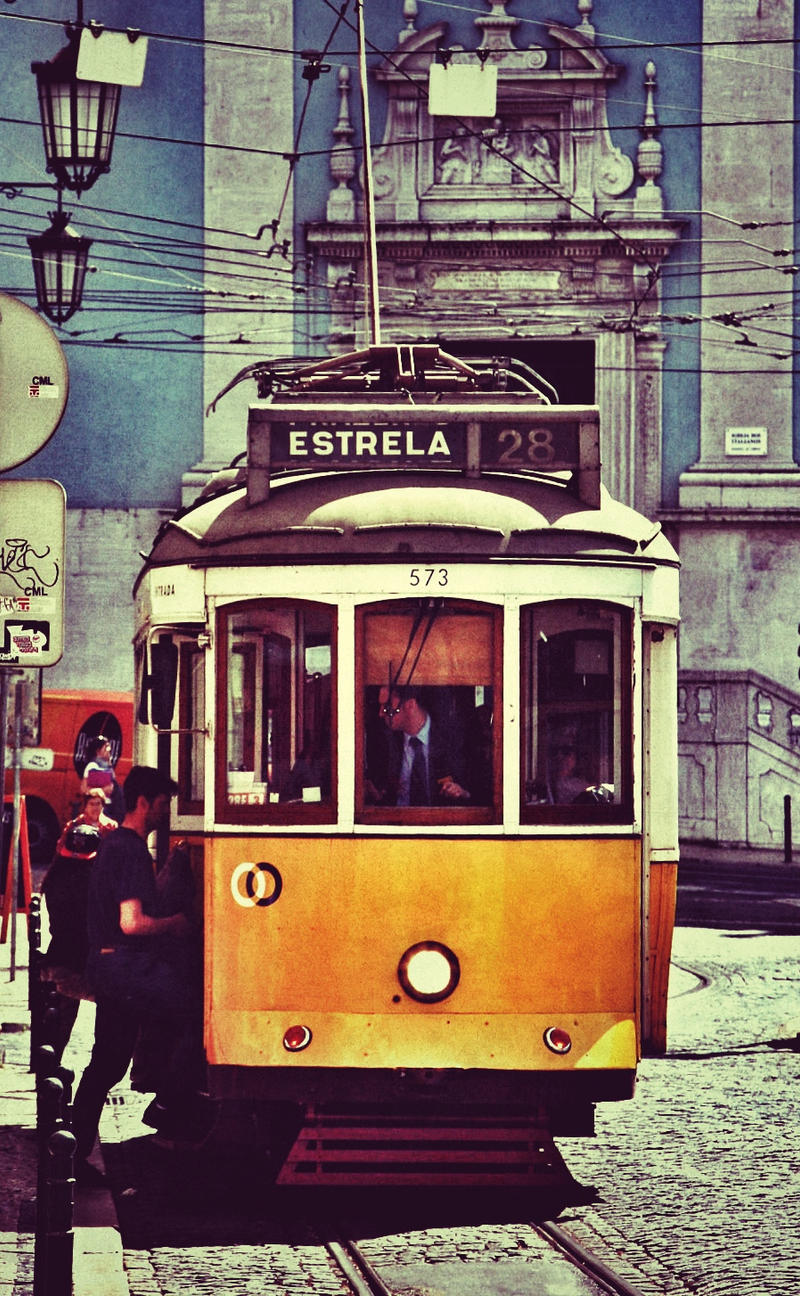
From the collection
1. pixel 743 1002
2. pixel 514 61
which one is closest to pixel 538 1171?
pixel 743 1002

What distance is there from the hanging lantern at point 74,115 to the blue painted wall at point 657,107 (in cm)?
1429

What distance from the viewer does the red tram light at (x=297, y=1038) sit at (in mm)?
8648

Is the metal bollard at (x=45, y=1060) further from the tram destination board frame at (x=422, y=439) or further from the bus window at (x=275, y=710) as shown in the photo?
the tram destination board frame at (x=422, y=439)

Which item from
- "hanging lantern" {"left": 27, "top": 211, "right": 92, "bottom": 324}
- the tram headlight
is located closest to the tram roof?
the tram headlight

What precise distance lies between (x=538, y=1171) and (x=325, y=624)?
Result: 2251 millimetres

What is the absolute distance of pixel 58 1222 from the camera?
572cm

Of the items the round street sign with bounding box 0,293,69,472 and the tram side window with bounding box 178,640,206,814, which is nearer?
the round street sign with bounding box 0,293,69,472

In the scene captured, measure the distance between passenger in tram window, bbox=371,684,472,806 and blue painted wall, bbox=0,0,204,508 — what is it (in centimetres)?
2013

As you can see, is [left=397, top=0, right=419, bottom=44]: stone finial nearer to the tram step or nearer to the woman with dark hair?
the woman with dark hair

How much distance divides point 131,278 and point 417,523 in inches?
801

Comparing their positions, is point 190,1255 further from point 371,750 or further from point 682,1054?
point 682,1054

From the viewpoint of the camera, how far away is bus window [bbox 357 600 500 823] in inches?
345

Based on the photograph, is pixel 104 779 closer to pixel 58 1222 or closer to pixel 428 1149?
pixel 428 1149

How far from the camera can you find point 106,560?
28.4 meters
